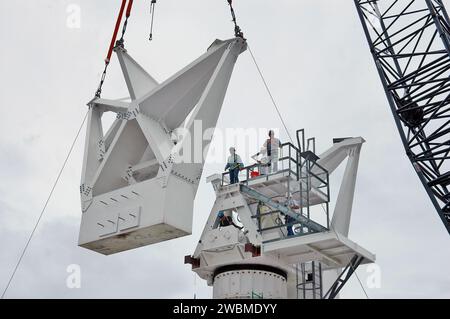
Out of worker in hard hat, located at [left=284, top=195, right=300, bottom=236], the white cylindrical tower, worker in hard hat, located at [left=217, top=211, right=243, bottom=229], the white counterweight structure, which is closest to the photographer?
the white counterweight structure

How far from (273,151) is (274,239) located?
398 cm

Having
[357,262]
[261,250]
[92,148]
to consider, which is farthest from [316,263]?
[92,148]

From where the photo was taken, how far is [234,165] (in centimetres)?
2805

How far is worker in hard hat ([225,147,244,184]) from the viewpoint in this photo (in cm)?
2789

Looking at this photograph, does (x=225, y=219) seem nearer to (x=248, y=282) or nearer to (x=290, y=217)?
(x=290, y=217)

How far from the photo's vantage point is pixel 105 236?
24.7 m

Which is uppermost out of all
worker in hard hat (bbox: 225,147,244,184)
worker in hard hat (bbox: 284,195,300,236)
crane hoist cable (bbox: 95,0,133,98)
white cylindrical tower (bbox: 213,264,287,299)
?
crane hoist cable (bbox: 95,0,133,98)

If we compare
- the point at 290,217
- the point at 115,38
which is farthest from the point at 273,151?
the point at 115,38

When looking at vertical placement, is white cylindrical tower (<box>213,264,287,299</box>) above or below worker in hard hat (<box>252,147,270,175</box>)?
below

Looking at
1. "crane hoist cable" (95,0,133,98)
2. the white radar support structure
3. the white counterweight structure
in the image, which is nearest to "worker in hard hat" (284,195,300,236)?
the white radar support structure

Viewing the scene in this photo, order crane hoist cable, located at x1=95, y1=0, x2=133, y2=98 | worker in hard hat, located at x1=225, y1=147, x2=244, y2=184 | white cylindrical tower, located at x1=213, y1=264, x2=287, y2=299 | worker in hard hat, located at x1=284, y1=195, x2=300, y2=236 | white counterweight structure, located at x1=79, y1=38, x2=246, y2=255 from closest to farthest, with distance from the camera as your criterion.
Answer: white counterweight structure, located at x1=79, y1=38, x2=246, y2=255, white cylindrical tower, located at x1=213, y1=264, x2=287, y2=299, worker in hard hat, located at x1=284, y1=195, x2=300, y2=236, worker in hard hat, located at x1=225, y1=147, x2=244, y2=184, crane hoist cable, located at x1=95, y1=0, x2=133, y2=98

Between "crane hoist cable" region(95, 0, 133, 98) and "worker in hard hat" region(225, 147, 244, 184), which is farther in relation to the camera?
"crane hoist cable" region(95, 0, 133, 98)

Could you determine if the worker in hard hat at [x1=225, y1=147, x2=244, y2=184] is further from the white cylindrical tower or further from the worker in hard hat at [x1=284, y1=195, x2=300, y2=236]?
the white cylindrical tower

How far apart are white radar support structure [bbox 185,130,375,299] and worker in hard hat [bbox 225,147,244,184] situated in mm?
371
